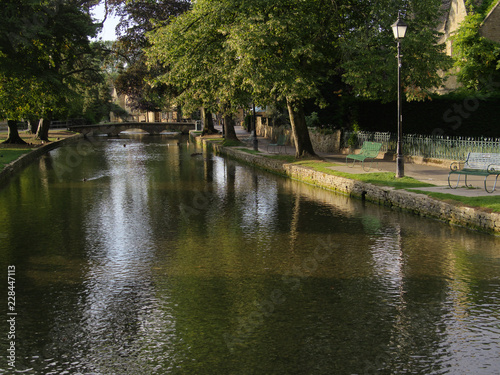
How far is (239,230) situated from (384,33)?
14.6m

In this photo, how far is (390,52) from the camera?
22641 mm

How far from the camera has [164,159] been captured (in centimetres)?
3216

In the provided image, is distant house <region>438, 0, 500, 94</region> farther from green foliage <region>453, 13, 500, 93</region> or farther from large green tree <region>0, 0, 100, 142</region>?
large green tree <region>0, 0, 100, 142</region>

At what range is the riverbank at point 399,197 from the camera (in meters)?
11.9

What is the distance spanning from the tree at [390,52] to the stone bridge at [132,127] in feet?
176

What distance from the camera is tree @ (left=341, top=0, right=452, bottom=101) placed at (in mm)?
22203

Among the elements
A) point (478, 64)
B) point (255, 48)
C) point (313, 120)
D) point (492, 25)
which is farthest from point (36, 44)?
point (492, 25)

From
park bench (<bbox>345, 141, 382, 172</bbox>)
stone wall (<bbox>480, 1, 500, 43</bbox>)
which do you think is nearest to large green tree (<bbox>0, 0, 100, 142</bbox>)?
park bench (<bbox>345, 141, 382, 172</bbox>)

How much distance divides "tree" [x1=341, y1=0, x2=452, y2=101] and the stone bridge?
53707 mm

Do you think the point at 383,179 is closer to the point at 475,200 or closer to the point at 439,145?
the point at 475,200

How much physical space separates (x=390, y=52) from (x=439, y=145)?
420 cm

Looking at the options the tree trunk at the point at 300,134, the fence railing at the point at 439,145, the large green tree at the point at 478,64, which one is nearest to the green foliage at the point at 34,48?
the tree trunk at the point at 300,134

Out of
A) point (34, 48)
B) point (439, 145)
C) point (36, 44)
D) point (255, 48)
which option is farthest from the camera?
point (36, 44)

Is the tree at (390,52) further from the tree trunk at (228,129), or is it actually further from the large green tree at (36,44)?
the large green tree at (36,44)
